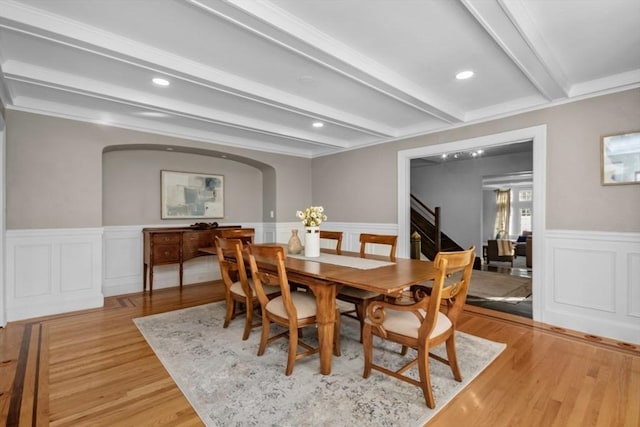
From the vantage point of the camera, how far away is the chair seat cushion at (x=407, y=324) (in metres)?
1.96

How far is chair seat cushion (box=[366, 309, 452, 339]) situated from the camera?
1.96 metres

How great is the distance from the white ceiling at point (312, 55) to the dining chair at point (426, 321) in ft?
4.96

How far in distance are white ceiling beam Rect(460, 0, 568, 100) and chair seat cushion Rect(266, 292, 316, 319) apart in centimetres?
221

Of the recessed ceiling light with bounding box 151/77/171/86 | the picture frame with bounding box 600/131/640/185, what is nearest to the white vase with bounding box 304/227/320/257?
the recessed ceiling light with bounding box 151/77/171/86

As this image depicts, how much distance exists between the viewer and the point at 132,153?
462 centimetres

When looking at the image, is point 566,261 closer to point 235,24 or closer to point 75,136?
point 235,24

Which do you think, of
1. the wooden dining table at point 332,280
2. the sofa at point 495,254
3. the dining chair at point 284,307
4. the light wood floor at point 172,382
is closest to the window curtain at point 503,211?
the sofa at point 495,254

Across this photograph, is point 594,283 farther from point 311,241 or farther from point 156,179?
point 156,179

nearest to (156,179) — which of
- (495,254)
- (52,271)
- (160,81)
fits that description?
(52,271)

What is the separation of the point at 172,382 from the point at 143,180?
11.4 feet

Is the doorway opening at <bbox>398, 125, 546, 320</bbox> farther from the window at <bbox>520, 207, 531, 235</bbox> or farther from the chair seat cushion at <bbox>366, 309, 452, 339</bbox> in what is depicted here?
the window at <bbox>520, 207, 531, 235</bbox>

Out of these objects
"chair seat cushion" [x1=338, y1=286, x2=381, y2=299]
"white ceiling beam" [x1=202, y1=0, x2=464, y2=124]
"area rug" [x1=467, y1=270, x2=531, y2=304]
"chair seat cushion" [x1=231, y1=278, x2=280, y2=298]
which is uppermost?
"white ceiling beam" [x1=202, y1=0, x2=464, y2=124]

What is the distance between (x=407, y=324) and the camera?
2014 mm

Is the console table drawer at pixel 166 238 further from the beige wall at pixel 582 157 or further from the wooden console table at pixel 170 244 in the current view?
the beige wall at pixel 582 157
